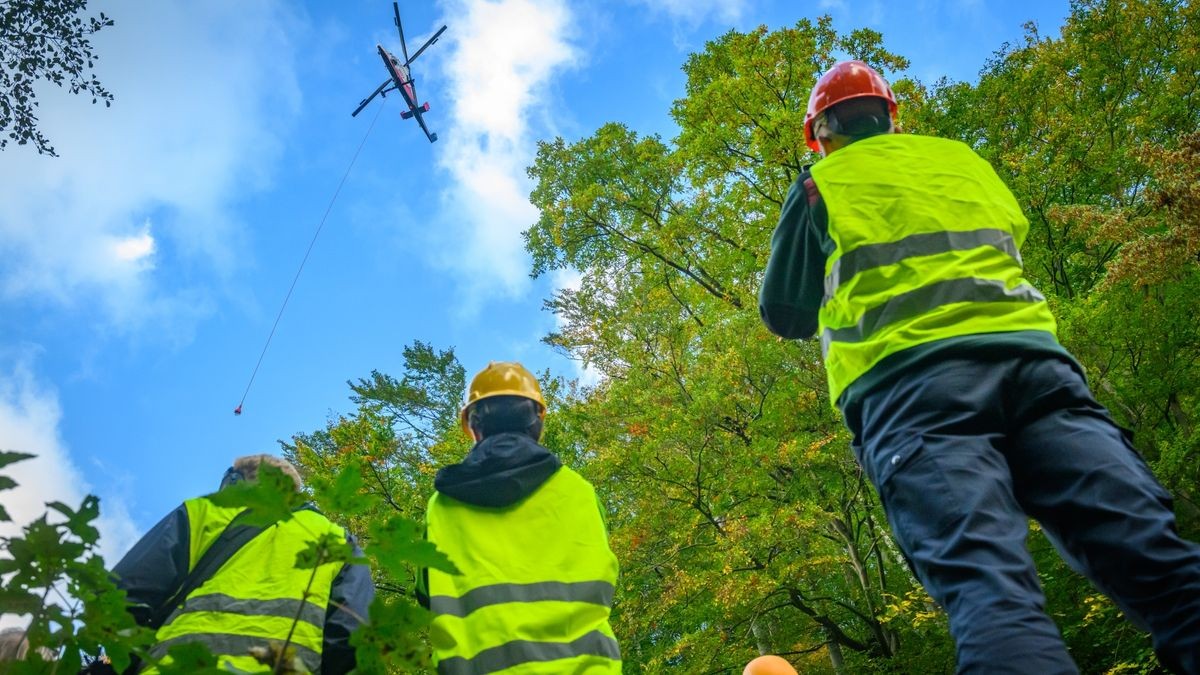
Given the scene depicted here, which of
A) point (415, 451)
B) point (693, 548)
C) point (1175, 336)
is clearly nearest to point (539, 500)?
point (693, 548)

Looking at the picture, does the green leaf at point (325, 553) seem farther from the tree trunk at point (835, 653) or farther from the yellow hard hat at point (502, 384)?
the tree trunk at point (835, 653)

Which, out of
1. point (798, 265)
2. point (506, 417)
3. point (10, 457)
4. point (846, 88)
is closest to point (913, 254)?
point (798, 265)

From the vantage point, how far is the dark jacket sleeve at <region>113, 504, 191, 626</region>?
2.65m

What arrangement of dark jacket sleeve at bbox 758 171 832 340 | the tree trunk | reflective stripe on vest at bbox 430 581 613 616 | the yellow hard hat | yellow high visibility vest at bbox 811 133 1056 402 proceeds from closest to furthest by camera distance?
yellow high visibility vest at bbox 811 133 1056 402 < dark jacket sleeve at bbox 758 171 832 340 < reflective stripe on vest at bbox 430 581 613 616 < the yellow hard hat < the tree trunk

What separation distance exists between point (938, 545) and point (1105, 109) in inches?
595

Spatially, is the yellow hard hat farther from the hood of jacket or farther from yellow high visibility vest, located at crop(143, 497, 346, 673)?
yellow high visibility vest, located at crop(143, 497, 346, 673)

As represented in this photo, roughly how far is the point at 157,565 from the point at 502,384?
1.34m

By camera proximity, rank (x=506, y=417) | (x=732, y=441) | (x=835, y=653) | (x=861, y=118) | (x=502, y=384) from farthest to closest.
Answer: (x=835, y=653), (x=732, y=441), (x=502, y=384), (x=506, y=417), (x=861, y=118)

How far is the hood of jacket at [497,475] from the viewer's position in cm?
260

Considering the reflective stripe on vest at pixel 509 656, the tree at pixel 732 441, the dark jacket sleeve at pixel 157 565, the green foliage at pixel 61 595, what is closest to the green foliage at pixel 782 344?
the tree at pixel 732 441

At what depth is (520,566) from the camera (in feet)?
8.06

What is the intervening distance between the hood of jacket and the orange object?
350 cm

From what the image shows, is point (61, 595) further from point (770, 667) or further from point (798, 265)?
point (770, 667)

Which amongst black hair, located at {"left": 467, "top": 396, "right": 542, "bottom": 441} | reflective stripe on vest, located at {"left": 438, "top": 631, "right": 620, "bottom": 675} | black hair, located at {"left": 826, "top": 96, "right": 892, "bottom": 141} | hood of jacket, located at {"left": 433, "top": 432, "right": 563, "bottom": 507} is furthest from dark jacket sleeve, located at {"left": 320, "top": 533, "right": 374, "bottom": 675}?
black hair, located at {"left": 826, "top": 96, "right": 892, "bottom": 141}
